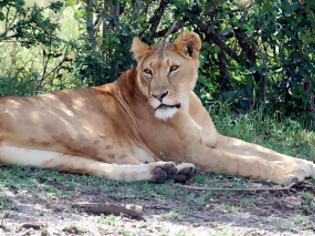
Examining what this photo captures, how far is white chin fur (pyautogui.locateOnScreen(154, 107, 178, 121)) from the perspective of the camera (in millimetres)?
5879

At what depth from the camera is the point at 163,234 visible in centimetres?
434

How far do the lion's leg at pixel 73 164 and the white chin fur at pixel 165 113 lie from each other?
1.56 feet

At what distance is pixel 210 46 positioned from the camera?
7.87 metres

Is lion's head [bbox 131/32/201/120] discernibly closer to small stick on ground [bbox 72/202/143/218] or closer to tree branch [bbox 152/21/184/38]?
small stick on ground [bbox 72/202/143/218]

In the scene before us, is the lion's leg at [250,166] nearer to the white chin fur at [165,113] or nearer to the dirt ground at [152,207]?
the dirt ground at [152,207]

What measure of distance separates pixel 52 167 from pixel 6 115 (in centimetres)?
44

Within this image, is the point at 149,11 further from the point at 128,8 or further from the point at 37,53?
the point at 37,53

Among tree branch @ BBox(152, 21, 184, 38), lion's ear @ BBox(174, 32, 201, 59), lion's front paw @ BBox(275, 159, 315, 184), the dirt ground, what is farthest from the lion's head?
tree branch @ BBox(152, 21, 184, 38)

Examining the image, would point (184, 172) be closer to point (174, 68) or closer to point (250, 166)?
point (250, 166)

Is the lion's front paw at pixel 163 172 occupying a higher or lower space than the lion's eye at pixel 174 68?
lower

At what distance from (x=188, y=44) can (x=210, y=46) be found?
1.76 meters

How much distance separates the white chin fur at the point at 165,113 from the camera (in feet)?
19.3

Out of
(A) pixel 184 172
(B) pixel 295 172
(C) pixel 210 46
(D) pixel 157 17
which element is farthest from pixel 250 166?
(D) pixel 157 17

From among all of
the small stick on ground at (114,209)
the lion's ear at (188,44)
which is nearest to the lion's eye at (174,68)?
the lion's ear at (188,44)
